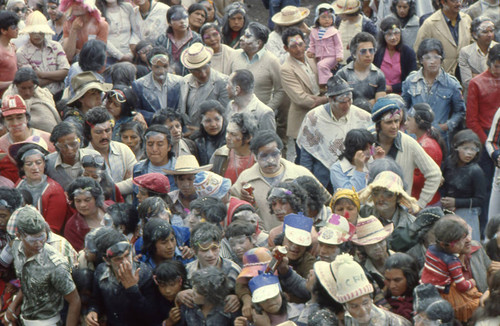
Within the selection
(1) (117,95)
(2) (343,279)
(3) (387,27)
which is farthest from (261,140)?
(3) (387,27)

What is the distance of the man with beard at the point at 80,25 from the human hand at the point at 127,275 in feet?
16.1

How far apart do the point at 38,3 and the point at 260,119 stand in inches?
196

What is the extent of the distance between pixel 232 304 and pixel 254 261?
332 millimetres

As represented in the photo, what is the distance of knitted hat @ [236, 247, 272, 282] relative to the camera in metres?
7.29

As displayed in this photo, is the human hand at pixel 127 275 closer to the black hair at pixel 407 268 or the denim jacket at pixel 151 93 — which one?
the black hair at pixel 407 268

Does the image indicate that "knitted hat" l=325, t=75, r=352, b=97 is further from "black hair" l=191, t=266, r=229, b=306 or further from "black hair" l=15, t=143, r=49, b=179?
"black hair" l=191, t=266, r=229, b=306

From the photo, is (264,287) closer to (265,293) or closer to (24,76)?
(265,293)

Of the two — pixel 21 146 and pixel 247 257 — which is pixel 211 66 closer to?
pixel 21 146

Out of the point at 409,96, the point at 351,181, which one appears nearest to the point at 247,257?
the point at 351,181

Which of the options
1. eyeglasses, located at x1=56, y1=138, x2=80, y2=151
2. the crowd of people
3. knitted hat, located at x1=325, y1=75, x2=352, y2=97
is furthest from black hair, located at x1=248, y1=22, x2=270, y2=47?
eyeglasses, located at x1=56, y1=138, x2=80, y2=151

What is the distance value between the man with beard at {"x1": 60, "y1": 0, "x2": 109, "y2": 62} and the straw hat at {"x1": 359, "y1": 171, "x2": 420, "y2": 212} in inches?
184

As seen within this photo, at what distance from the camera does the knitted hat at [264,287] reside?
6.99 meters

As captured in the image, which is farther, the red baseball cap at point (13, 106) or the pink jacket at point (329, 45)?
the pink jacket at point (329, 45)

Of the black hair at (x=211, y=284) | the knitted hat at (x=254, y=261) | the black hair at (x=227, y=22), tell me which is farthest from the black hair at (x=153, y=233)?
the black hair at (x=227, y=22)
